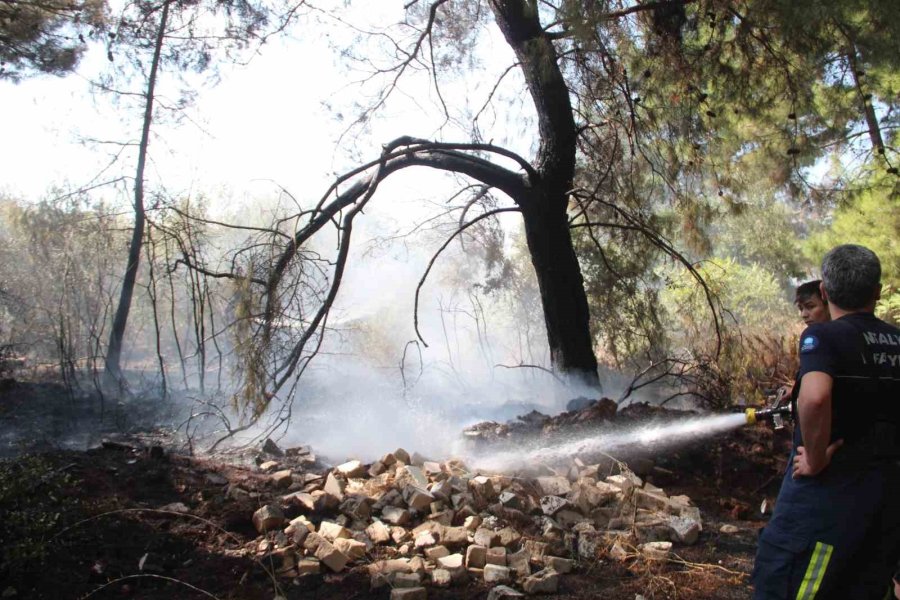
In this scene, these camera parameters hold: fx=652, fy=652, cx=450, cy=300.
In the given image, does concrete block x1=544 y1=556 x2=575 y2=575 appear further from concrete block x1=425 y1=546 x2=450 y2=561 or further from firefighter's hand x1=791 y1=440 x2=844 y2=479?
firefighter's hand x1=791 y1=440 x2=844 y2=479

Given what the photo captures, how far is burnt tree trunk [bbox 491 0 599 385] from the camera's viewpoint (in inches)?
284

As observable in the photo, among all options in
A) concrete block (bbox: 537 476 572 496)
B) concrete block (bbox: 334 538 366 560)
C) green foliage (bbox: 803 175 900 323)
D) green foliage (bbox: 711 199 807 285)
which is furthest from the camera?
green foliage (bbox: 711 199 807 285)

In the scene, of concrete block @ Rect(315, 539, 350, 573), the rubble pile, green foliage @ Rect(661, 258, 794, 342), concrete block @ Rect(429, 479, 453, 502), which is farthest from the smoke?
green foliage @ Rect(661, 258, 794, 342)

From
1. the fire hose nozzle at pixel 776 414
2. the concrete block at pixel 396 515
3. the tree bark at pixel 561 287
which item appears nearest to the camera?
the fire hose nozzle at pixel 776 414

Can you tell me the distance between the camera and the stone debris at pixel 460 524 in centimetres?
354

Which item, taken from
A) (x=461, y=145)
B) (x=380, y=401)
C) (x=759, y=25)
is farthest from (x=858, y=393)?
(x=380, y=401)

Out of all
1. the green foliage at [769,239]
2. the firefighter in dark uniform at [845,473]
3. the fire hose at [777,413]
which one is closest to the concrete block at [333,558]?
the firefighter in dark uniform at [845,473]

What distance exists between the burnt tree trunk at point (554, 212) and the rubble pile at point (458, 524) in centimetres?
260

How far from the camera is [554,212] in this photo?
24.1 ft

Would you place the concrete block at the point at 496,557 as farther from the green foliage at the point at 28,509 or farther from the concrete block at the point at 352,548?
the green foliage at the point at 28,509

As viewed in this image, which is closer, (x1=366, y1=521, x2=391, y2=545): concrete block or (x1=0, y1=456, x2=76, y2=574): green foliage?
(x1=0, y1=456, x2=76, y2=574): green foliage

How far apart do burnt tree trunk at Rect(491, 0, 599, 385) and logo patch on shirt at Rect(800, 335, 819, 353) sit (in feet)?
16.4

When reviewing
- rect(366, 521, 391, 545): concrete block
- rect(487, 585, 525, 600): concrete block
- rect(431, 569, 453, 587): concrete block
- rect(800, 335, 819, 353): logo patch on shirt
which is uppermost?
rect(800, 335, 819, 353): logo patch on shirt

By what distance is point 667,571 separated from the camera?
3.61 m
